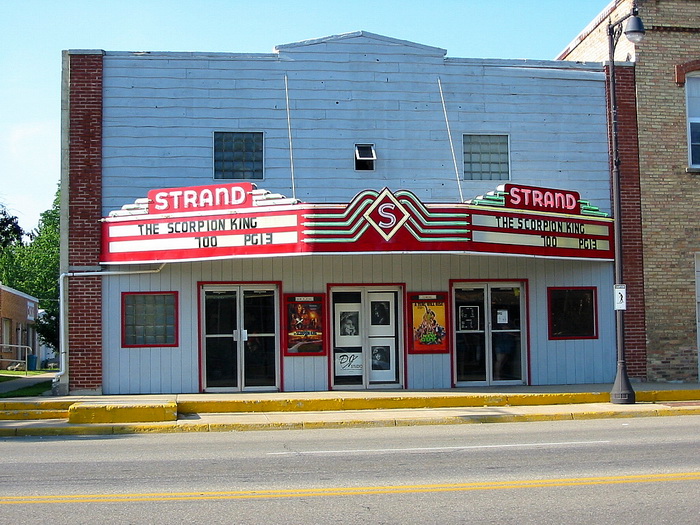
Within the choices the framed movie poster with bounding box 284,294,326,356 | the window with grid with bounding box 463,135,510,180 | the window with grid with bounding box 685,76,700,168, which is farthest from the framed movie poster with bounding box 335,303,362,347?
the window with grid with bounding box 685,76,700,168

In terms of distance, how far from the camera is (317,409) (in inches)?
665

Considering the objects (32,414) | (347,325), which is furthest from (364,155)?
(32,414)

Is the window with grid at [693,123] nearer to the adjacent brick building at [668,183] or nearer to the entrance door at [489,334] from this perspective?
the adjacent brick building at [668,183]

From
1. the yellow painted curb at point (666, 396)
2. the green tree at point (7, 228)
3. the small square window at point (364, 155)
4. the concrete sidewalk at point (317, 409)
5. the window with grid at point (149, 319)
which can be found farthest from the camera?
the green tree at point (7, 228)

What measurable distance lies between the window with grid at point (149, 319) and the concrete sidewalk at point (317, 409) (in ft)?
4.21

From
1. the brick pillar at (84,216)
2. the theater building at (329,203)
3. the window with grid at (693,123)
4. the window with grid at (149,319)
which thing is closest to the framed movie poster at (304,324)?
the theater building at (329,203)

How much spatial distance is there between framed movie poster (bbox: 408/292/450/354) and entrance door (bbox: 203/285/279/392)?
312cm

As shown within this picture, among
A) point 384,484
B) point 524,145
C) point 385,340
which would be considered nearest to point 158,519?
point 384,484

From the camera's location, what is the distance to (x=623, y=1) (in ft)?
69.2

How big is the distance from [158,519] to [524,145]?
1479cm

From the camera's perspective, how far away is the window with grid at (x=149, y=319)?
1881 centimetres

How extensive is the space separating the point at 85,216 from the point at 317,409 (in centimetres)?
671

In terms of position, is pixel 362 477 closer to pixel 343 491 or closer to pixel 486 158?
pixel 343 491

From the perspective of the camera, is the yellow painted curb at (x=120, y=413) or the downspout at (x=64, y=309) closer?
the yellow painted curb at (x=120, y=413)
